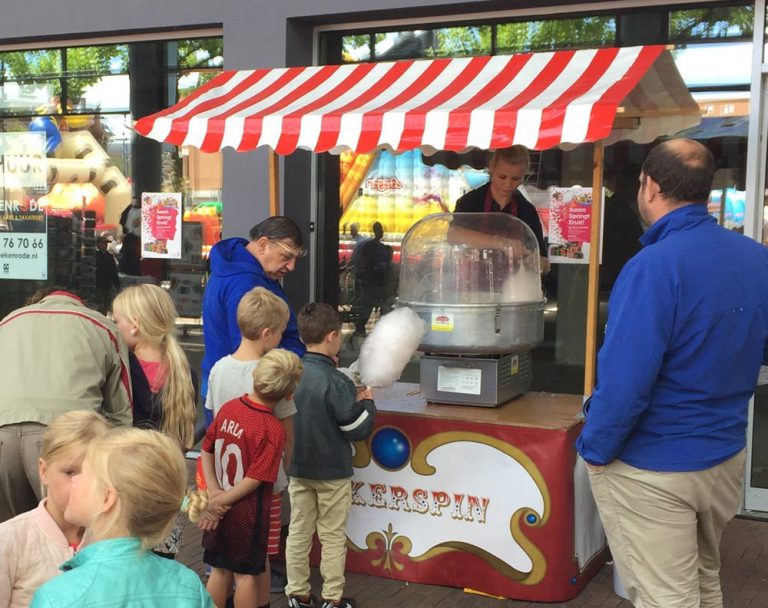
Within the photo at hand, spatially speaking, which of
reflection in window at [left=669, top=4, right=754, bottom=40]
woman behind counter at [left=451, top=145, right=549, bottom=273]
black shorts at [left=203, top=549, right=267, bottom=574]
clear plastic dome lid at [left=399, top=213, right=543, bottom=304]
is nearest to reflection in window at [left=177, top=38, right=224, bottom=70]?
woman behind counter at [left=451, top=145, right=549, bottom=273]

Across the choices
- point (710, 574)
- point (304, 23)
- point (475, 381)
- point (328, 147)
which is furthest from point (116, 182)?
point (710, 574)

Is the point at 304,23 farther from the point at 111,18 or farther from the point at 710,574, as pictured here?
the point at 710,574

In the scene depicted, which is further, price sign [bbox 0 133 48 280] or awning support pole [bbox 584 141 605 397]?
price sign [bbox 0 133 48 280]

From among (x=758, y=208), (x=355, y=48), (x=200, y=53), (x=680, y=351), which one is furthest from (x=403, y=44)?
(x=680, y=351)

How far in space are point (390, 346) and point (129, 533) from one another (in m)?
2.38

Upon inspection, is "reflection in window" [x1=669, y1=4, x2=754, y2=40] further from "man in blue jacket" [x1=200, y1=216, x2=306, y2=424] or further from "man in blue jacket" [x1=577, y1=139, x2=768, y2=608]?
"man in blue jacket" [x1=577, y1=139, x2=768, y2=608]

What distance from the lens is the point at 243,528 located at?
143 inches

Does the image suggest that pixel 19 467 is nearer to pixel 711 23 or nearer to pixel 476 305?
pixel 476 305

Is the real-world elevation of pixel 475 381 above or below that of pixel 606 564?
above

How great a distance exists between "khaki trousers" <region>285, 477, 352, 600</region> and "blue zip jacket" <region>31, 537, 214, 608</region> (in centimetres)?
212

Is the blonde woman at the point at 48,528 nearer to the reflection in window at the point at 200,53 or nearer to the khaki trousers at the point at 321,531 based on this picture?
the khaki trousers at the point at 321,531

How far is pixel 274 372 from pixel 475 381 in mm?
1200

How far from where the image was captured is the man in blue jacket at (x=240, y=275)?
4.25 meters

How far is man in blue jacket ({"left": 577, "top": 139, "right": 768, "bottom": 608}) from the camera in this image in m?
2.79
